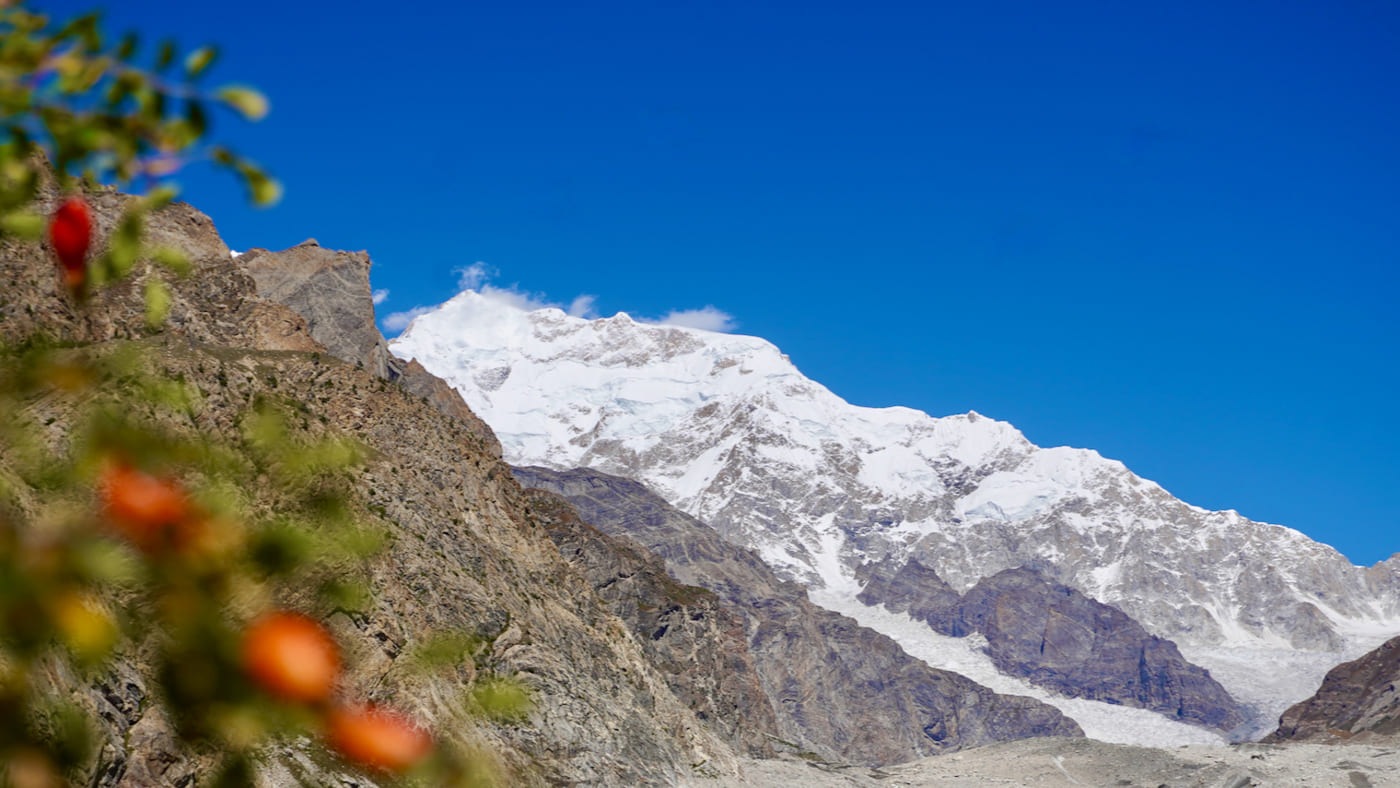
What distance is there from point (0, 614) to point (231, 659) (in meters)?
0.41

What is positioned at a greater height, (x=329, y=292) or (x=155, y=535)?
(x=329, y=292)

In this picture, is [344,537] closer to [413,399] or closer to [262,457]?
[262,457]

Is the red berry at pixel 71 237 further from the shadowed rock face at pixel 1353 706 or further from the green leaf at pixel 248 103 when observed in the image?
the shadowed rock face at pixel 1353 706

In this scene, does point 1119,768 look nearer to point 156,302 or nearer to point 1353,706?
point 1353,706

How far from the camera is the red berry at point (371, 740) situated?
2.44m

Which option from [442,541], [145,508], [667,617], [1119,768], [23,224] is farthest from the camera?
[1119,768]

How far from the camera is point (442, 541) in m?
60.4

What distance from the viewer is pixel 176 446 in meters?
2.41

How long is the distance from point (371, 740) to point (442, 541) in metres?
59.4

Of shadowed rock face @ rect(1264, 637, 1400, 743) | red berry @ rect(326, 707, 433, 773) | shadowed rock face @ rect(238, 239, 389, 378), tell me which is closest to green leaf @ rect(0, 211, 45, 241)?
red berry @ rect(326, 707, 433, 773)

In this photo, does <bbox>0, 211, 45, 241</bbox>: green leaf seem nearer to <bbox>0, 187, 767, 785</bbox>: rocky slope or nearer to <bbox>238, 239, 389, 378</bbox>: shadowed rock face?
<bbox>0, 187, 767, 785</bbox>: rocky slope

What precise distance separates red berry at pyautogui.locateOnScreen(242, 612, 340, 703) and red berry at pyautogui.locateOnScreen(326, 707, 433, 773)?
0.07 metres

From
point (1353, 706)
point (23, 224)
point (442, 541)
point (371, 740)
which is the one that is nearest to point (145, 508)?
point (371, 740)

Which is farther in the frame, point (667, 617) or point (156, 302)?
point (667, 617)
